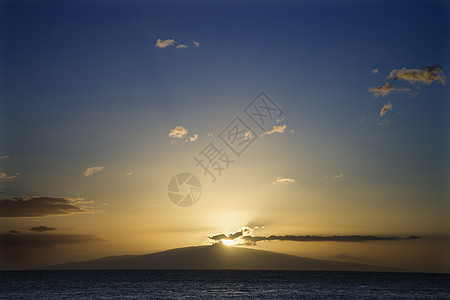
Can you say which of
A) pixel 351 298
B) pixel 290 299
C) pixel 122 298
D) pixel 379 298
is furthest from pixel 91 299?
pixel 379 298

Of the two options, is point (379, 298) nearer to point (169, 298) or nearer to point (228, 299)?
point (228, 299)

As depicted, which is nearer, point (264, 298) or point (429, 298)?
point (264, 298)

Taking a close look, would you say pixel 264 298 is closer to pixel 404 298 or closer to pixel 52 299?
pixel 404 298

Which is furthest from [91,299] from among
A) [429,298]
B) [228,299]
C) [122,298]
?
[429,298]

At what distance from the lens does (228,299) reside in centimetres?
6438

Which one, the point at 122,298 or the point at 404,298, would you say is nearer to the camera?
the point at 122,298

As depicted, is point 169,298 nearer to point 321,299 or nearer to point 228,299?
point 228,299

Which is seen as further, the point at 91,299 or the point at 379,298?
the point at 379,298

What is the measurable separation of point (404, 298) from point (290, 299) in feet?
70.3

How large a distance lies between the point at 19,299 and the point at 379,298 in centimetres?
5802

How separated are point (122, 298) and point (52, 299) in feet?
34.7

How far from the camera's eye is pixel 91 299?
6225cm

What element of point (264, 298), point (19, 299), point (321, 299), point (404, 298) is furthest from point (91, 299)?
point (404, 298)

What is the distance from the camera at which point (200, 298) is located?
213ft
